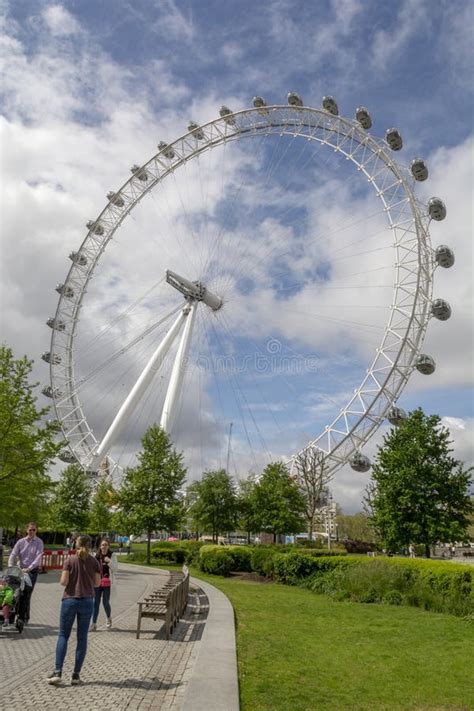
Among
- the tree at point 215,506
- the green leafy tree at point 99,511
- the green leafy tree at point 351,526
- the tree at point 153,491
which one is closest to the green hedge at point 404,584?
the tree at point 153,491

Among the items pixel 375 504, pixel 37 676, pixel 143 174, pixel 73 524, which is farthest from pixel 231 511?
pixel 37 676

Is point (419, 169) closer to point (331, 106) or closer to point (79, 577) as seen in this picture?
point (331, 106)

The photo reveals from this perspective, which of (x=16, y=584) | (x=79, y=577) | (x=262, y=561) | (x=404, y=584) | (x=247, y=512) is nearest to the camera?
(x=79, y=577)

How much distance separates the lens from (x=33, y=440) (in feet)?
70.2

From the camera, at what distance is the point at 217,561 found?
27031 millimetres

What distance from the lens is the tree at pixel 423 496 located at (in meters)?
26.4

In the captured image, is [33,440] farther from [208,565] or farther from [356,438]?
[356,438]

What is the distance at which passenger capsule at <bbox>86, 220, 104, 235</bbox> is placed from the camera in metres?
48.2

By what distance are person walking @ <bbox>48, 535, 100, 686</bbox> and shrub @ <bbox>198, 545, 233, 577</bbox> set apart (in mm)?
20094

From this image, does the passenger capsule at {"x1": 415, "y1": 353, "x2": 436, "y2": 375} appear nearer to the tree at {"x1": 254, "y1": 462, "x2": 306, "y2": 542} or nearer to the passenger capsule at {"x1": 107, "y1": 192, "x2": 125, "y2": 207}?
the tree at {"x1": 254, "y1": 462, "x2": 306, "y2": 542}

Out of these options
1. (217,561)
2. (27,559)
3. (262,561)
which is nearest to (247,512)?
(217,561)

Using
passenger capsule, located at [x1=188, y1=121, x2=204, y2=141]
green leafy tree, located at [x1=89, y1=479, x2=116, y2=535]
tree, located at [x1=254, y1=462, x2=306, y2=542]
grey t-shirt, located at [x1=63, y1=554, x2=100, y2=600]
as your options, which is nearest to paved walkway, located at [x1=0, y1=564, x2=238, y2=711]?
grey t-shirt, located at [x1=63, y1=554, x2=100, y2=600]

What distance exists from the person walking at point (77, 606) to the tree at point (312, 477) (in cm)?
3242

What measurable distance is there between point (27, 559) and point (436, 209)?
32.8 metres
